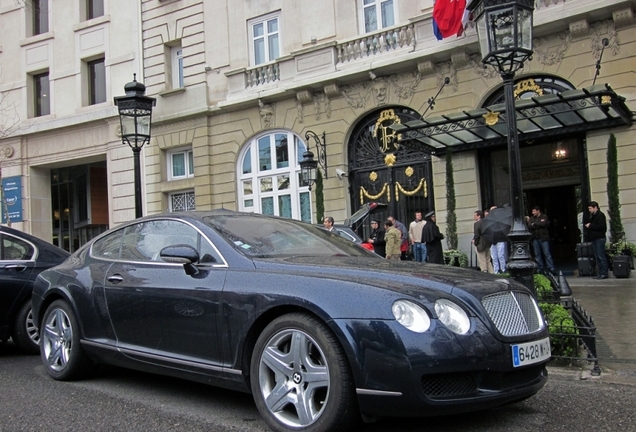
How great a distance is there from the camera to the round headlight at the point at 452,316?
3.34 m

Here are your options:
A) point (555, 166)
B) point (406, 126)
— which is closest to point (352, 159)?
point (406, 126)

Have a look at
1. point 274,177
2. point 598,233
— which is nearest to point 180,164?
point 274,177

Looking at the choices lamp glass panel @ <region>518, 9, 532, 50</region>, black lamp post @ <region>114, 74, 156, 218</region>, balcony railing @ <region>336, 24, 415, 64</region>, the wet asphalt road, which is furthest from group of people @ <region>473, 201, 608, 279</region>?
the wet asphalt road

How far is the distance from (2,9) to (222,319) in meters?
27.4

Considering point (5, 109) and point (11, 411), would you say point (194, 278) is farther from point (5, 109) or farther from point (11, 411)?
point (5, 109)

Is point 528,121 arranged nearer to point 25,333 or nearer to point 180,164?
point 25,333

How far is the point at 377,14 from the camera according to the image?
18.1 m

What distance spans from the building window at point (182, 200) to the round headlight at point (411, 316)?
18.8 meters

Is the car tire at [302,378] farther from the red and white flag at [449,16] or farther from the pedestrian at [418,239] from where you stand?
the red and white flag at [449,16]

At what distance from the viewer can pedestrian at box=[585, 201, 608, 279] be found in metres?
13.3

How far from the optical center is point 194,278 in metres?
4.32

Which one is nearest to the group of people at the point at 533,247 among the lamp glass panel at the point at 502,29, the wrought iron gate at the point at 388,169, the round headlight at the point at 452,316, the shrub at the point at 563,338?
the wrought iron gate at the point at 388,169

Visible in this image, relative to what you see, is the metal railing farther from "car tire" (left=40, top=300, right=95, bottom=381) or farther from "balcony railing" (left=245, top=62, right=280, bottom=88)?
"balcony railing" (left=245, top=62, right=280, bottom=88)

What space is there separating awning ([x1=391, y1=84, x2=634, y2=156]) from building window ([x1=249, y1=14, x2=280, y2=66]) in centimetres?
663
